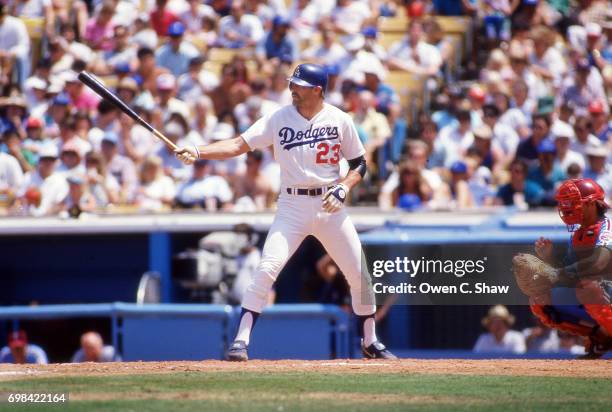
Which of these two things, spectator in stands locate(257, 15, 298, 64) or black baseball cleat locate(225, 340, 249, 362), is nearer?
black baseball cleat locate(225, 340, 249, 362)

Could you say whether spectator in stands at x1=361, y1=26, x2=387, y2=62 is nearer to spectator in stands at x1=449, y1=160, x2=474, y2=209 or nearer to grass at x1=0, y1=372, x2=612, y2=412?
spectator in stands at x1=449, y1=160, x2=474, y2=209

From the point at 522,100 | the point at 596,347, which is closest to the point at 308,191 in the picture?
the point at 596,347

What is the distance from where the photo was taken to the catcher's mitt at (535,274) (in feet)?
29.3

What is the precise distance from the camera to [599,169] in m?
13.2

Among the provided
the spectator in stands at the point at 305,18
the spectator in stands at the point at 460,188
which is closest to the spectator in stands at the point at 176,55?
the spectator in stands at the point at 305,18

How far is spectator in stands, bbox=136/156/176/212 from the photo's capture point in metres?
13.8

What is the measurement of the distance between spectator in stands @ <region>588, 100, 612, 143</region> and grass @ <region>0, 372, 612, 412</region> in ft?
20.0

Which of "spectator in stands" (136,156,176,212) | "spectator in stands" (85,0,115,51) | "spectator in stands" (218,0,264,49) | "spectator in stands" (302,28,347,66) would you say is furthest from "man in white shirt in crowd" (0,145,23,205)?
"spectator in stands" (302,28,347,66)

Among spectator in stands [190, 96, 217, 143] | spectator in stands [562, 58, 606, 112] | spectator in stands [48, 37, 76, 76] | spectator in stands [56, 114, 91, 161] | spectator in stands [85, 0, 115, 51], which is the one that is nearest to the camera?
spectator in stands [56, 114, 91, 161]

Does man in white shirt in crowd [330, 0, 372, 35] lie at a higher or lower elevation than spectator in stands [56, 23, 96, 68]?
higher

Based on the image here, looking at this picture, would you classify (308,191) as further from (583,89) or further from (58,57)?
(58,57)

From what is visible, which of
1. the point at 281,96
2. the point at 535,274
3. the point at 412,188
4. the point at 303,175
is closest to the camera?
the point at 303,175

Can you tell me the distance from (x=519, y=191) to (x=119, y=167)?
13.2 feet

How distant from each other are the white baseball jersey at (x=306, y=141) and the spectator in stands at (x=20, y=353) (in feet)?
13.6
